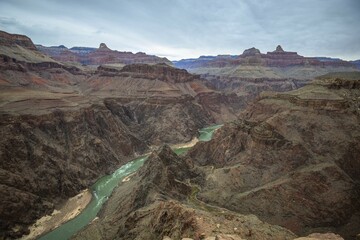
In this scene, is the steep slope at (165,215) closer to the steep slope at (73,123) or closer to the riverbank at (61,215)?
the riverbank at (61,215)

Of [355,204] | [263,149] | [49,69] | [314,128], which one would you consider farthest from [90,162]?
[49,69]

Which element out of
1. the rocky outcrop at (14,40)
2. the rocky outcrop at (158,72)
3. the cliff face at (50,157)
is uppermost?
the rocky outcrop at (14,40)

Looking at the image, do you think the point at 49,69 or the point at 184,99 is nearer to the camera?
the point at 184,99

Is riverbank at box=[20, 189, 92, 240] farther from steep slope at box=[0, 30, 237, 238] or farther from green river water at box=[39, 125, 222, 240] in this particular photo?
steep slope at box=[0, 30, 237, 238]

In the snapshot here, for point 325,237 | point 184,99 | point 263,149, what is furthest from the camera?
point 184,99

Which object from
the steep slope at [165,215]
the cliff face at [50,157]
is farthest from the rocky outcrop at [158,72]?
the steep slope at [165,215]

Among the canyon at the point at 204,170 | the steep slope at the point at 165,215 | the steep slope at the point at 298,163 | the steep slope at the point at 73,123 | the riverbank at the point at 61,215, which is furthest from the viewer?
A: the steep slope at the point at 73,123

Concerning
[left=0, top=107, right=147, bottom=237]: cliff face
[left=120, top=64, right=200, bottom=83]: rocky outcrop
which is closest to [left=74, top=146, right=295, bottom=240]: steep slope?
[left=0, top=107, right=147, bottom=237]: cliff face

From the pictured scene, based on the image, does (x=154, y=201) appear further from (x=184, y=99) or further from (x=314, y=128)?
(x=184, y=99)
